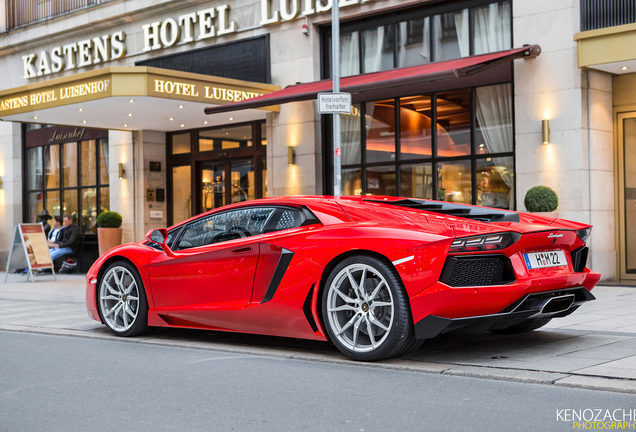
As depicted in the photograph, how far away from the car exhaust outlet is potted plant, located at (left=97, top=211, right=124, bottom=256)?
43.7ft

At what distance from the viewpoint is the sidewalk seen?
5137 mm

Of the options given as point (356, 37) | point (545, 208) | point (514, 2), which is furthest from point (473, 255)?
point (356, 37)

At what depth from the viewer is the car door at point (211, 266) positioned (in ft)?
20.7

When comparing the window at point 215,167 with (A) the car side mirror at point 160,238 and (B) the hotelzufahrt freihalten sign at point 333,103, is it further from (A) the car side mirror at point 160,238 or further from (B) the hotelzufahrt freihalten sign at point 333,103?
(A) the car side mirror at point 160,238

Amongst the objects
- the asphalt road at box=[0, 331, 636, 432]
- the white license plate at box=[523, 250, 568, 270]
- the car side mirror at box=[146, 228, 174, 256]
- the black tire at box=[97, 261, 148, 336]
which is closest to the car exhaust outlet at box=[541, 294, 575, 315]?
the white license plate at box=[523, 250, 568, 270]

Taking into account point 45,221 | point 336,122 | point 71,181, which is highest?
point 336,122

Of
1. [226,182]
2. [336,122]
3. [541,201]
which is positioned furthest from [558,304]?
[226,182]

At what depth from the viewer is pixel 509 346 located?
612cm

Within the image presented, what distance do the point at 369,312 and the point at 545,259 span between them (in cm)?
138

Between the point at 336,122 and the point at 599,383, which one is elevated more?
the point at 336,122

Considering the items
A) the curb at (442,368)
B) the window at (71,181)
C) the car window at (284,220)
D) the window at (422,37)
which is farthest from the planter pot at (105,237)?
the car window at (284,220)

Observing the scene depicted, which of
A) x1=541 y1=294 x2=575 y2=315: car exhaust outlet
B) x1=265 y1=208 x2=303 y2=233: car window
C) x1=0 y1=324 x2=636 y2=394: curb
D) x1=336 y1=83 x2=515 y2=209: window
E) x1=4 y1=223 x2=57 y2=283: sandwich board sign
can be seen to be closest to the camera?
x1=0 y1=324 x2=636 y2=394: curb

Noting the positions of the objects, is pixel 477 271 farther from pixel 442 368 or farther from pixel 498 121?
pixel 498 121

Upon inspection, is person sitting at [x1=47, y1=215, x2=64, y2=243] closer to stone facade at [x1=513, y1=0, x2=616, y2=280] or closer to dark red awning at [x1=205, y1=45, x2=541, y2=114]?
dark red awning at [x1=205, y1=45, x2=541, y2=114]
